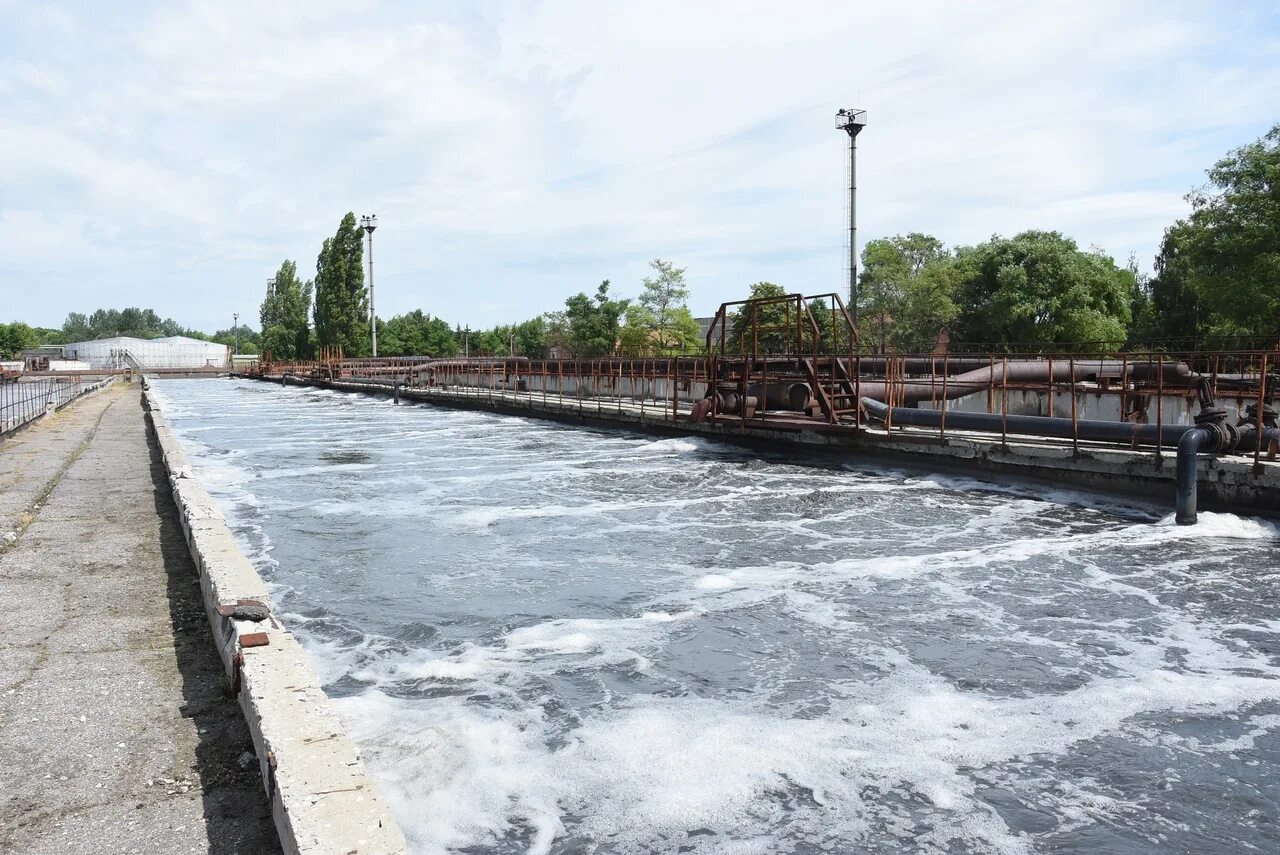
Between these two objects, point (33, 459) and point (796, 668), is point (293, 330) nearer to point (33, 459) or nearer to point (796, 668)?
point (33, 459)

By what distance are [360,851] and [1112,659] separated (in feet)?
21.6

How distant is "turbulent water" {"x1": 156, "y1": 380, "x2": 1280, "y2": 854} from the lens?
523 cm

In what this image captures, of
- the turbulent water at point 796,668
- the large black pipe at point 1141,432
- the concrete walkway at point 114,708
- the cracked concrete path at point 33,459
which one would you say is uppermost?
the large black pipe at point 1141,432

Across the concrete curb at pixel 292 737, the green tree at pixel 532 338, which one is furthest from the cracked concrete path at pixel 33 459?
the green tree at pixel 532 338

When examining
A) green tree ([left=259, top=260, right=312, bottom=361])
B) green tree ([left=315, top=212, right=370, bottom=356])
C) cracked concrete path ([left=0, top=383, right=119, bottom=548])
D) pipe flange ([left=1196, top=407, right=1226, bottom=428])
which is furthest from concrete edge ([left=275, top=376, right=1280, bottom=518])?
green tree ([left=259, top=260, right=312, bottom=361])

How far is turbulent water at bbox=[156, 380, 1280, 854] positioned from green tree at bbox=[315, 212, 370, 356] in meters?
75.0

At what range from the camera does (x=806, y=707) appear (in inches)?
263

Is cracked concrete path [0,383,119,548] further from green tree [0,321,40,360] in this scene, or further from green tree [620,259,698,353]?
green tree [0,321,40,360]

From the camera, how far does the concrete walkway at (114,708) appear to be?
4109 millimetres

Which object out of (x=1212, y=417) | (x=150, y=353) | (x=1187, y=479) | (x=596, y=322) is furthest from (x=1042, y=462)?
(x=150, y=353)

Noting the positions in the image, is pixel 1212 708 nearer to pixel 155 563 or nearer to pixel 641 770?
pixel 641 770

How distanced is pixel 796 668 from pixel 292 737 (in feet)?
14.2

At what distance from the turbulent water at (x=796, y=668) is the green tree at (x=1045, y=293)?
1465 inches

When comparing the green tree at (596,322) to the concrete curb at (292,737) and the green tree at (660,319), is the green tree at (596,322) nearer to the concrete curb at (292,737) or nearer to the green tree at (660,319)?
the green tree at (660,319)
